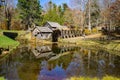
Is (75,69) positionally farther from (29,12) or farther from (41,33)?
(29,12)

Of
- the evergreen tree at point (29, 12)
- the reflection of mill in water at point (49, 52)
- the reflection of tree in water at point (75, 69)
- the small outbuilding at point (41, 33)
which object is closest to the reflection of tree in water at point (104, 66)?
the reflection of tree in water at point (75, 69)

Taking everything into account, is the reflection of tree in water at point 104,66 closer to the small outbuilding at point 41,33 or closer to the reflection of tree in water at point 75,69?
the reflection of tree in water at point 75,69

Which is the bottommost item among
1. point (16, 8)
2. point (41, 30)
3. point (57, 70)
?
point (57, 70)

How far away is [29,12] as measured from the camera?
9731 centimetres

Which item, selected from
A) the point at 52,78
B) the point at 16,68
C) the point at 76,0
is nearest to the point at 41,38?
the point at 76,0

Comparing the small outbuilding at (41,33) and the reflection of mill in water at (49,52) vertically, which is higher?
the small outbuilding at (41,33)

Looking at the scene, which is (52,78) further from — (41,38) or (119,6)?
(41,38)

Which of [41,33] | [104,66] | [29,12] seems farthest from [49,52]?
[29,12]

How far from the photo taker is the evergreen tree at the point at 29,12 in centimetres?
9731

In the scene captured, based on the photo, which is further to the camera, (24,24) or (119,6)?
(24,24)

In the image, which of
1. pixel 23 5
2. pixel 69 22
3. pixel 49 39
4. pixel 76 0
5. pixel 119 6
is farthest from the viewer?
pixel 69 22

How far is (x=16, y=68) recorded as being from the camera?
88.4 feet

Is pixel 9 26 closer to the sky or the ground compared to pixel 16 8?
closer to the ground

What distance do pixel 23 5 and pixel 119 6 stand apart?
57.4 meters
